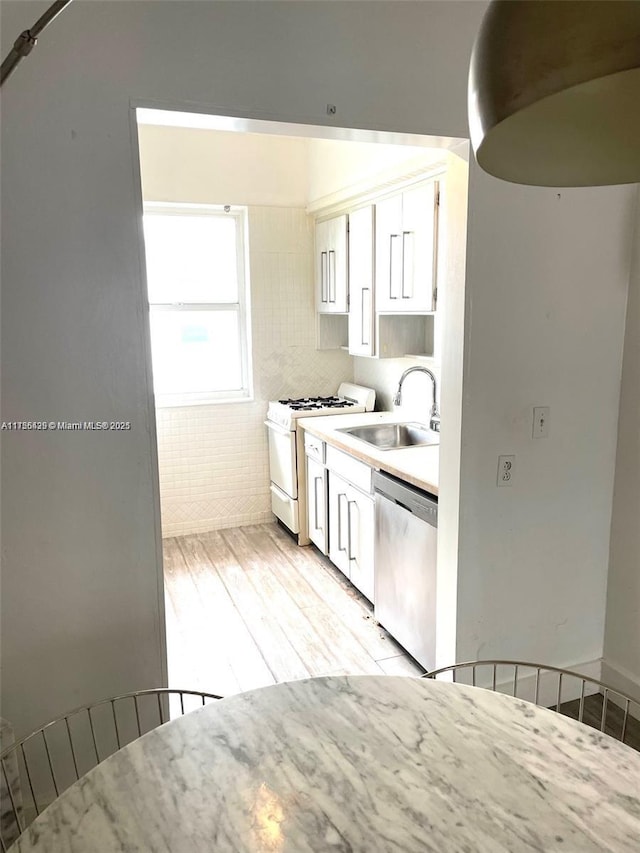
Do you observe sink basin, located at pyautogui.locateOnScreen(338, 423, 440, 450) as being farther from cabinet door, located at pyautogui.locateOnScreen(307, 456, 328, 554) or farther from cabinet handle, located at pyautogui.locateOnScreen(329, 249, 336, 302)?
cabinet handle, located at pyautogui.locateOnScreen(329, 249, 336, 302)

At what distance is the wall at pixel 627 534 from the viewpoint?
7.29 ft

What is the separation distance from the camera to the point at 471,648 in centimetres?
225

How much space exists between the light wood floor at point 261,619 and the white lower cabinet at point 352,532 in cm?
16

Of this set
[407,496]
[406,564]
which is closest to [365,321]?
[407,496]

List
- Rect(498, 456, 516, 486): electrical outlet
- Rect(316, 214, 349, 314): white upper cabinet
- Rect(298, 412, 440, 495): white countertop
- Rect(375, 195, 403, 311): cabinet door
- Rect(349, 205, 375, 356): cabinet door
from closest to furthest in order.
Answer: Rect(498, 456, 516, 486): electrical outlet, Rect(298, 412, 440, 495): white countertop, Rect(375, 195, 403, 311): cabinet door, Rect(349, 205, 375, 356): cabinet door, Rect(316, 214, 349, 314): white upper cabinet

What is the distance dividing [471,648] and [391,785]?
1.32m

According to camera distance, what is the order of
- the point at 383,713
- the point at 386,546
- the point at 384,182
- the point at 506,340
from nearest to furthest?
the point at 383,713 → the point at 506,340 → the point at 386,546 → the point at 384,182

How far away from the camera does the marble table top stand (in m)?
0.92

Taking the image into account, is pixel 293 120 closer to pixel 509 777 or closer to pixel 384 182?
pixel 384 182

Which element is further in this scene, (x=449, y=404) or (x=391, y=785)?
(x=449, y=404)

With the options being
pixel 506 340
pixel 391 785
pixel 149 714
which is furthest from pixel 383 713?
pixel 506 340

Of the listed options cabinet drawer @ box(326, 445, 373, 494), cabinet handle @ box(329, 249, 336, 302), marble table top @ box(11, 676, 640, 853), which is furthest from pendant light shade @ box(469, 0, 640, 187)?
cabinet handle @ box(329, 249, 336, 302)

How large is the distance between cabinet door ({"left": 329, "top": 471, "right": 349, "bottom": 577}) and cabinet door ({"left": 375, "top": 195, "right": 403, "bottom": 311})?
1.02 meters

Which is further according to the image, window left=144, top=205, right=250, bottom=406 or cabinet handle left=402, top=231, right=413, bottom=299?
window left=144, top=205, right=250, bottom=406
